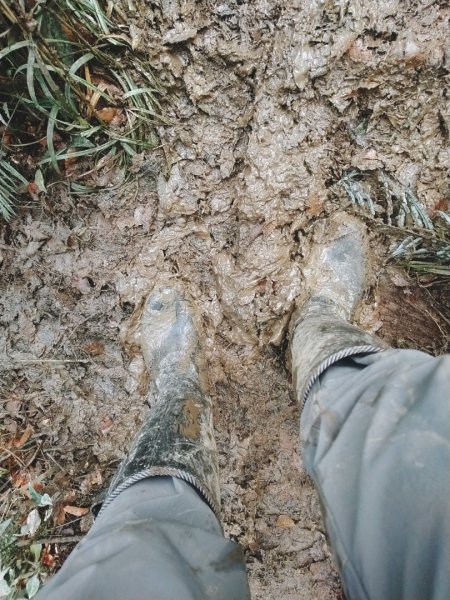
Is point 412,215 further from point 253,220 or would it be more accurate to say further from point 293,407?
point 293,407

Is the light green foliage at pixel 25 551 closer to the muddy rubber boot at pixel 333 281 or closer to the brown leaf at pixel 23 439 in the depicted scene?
the brown leaf at pixel 23 439

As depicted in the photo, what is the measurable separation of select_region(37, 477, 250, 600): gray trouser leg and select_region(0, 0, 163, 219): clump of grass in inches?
40.1

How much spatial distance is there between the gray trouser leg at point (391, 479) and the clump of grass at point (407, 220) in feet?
2.24

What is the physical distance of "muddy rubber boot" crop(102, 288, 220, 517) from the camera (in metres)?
1.03

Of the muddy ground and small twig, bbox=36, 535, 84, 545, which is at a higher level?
the muddy ground

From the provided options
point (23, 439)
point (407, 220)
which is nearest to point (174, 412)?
point (23, 439)

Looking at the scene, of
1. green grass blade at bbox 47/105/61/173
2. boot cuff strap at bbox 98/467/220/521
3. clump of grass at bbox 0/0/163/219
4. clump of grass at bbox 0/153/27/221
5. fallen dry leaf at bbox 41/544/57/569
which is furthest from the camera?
fallen dry leaf at bbox 41/544/57/569

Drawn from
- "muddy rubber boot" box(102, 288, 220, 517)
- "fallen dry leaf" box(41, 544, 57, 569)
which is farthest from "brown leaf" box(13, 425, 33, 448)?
"muddy rubber boot" box(102, 288, 220, 517)

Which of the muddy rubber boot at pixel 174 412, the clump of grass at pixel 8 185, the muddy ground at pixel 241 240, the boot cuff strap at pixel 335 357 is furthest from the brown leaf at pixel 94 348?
the boot cuff strap at pixel 335 357

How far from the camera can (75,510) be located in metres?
1.47

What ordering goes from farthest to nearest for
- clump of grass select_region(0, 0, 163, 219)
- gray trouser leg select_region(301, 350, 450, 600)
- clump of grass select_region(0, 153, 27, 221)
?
clump of grass select_region(0, 153, 27, 221)
clump of grass select_region(0, 0, 163, 219)
gray trouser leg select_region(301, 350, 450, 600)

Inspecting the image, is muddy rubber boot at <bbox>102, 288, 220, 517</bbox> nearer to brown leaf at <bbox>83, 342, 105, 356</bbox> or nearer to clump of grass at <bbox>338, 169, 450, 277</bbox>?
brown leaf at <bbox>83, 342, 105, 356</bbox>

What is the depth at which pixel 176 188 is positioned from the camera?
1417mm

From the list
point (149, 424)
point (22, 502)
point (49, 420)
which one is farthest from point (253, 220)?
point (22, 502)
